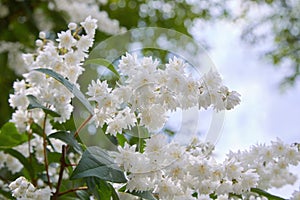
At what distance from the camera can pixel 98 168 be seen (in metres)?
0.72

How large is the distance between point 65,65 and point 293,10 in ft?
9.36

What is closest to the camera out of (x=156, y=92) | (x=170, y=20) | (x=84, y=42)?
(x=156, y=92)

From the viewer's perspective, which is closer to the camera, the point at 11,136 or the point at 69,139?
the point at 69,139

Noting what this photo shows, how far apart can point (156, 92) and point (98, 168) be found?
5.8 inches

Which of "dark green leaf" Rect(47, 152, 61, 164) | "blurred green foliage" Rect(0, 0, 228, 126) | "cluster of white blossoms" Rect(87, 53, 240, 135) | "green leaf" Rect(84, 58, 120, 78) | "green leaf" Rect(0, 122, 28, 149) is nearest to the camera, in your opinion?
"cluster of white blossoms" Rect(87, 53, 240, 135)

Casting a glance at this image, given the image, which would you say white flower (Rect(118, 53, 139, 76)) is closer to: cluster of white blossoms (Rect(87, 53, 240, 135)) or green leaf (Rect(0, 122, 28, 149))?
cluster of white blossoms (Rect(87, 53, 240, 135))

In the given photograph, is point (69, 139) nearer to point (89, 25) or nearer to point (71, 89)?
point (71, 89)

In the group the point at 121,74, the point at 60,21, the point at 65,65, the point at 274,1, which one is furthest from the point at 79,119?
the point at 274,1

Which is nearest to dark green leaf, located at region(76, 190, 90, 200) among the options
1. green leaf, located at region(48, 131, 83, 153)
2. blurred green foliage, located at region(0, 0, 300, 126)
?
green leaf, located at region(48, 131, 83, 153)

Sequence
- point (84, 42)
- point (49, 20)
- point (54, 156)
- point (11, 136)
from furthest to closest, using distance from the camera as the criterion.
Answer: point (49, 20), point (11, 136), point (54, 156), point (84, 42)

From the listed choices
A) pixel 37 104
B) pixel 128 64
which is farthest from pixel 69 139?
pixel 128 64

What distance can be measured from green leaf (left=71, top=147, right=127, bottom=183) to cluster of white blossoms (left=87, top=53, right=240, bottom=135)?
0.06 metres

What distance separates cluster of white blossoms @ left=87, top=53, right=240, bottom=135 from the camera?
0.68m

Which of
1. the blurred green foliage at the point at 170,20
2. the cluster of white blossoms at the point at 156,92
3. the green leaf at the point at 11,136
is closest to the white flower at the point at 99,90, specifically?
the cluster of white blossoms at the point at 156,92
